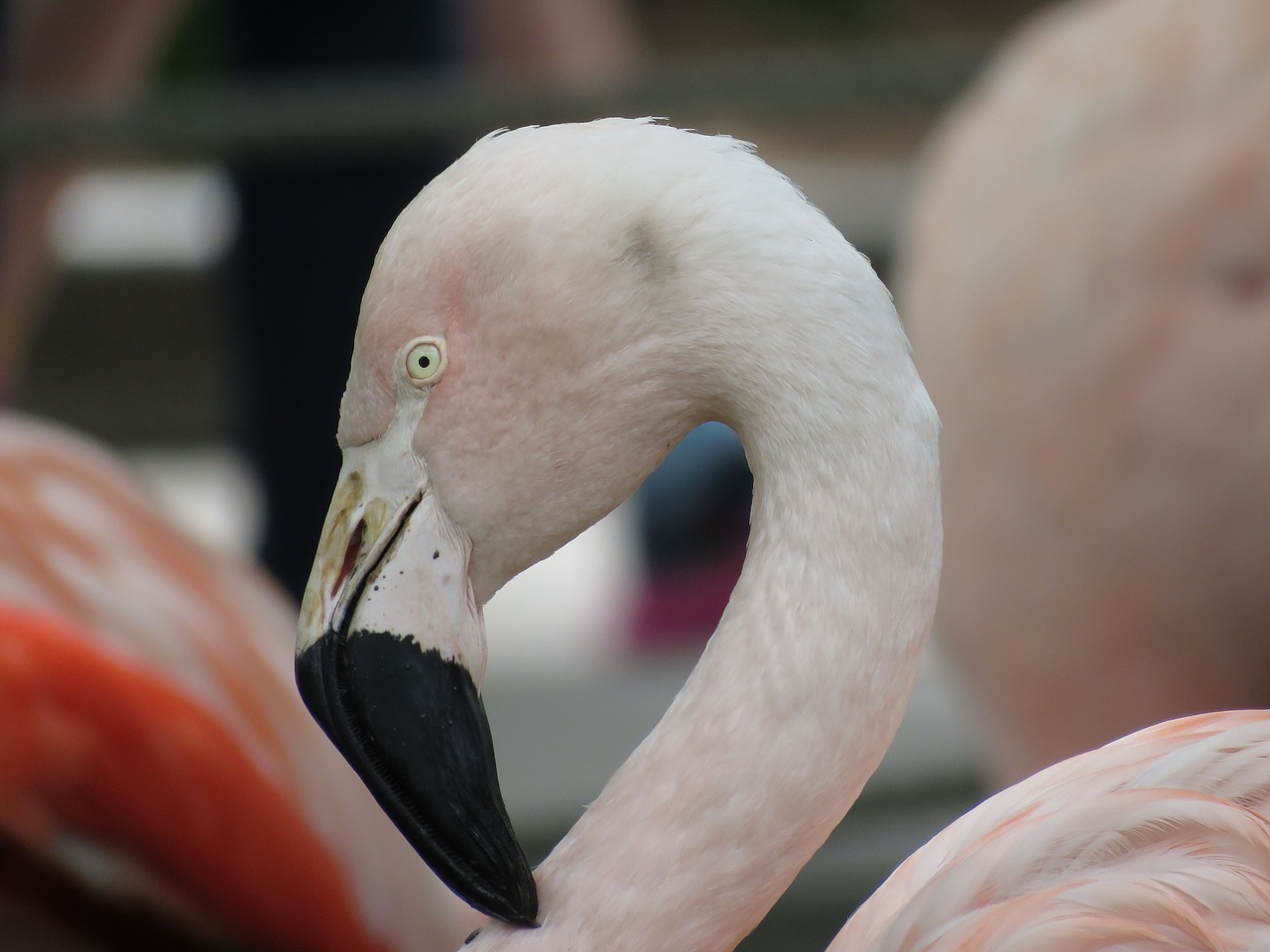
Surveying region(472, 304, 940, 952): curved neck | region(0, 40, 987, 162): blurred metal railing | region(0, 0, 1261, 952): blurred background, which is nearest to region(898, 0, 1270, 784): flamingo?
region(0, 0, 1261, 952): blurred background

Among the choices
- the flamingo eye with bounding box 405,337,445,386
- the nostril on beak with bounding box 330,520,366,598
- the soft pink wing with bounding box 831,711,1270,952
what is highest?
the flamingo eye with bounding box 405,337,445,386

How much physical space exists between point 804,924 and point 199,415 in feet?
14.5

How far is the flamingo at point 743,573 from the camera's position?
0.85 m

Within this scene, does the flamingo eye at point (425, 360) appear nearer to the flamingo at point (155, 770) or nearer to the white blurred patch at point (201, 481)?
the flamingo at point (155, 770)

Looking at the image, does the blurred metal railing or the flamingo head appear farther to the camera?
the blurred metal railing

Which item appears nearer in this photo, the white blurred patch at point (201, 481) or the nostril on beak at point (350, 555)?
the nostril on beak at point (350, 555)

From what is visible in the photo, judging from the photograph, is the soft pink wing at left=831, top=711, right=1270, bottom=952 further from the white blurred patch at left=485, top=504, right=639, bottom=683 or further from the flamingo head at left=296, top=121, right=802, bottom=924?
the white blurred patch at left=485, top=504, right=639, bottom=683

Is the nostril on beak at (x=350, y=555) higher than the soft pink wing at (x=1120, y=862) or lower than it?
higher

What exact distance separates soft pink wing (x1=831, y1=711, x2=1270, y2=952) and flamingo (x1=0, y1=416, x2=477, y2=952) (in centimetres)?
58

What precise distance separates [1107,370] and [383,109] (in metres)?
1.08

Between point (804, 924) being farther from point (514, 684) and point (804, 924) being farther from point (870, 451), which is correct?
A: point (870, 451)

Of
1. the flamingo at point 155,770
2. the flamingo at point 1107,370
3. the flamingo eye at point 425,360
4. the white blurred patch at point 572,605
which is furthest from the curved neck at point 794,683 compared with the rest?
the white blurred patch at point 572,605

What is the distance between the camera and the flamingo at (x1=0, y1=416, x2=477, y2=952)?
1.24 metres

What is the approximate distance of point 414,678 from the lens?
84 cm
